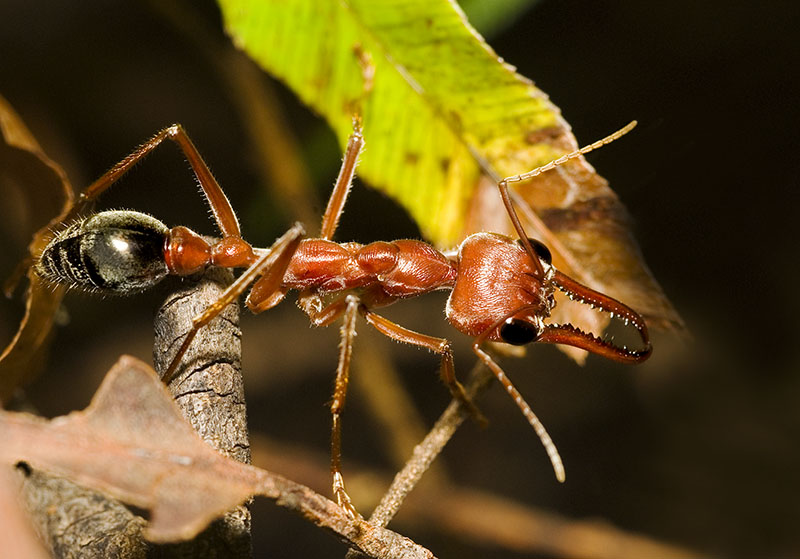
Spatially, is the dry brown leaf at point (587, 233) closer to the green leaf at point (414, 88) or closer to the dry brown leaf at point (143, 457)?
the green leaf at point (414, 88)

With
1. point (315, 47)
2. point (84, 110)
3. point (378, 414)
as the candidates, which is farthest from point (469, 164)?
point (84, 110)

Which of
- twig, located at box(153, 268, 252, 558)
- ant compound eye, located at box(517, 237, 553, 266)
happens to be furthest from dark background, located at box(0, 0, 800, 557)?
twig, located at box(153, 268, 252, 558)

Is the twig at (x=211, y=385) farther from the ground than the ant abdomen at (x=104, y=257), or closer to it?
closer to it

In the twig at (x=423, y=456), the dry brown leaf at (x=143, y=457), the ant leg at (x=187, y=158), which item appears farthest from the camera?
the ant leg at (x=187, y=158)

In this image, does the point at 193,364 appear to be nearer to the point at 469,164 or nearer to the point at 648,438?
the point at 469,164

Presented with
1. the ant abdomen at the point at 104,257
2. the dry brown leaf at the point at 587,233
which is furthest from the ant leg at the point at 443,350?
the ant abdomen at the point at 104,257

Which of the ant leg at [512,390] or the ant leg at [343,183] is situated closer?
the ant leg at [512,390]

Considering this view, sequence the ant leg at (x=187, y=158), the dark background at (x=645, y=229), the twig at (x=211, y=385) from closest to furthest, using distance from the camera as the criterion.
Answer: the twig at (x=211, y=385), the ant leg at (x=187, y=158), the dark background at (x=645, y=229)

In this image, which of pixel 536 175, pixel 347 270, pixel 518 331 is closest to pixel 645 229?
pixel 536 175
